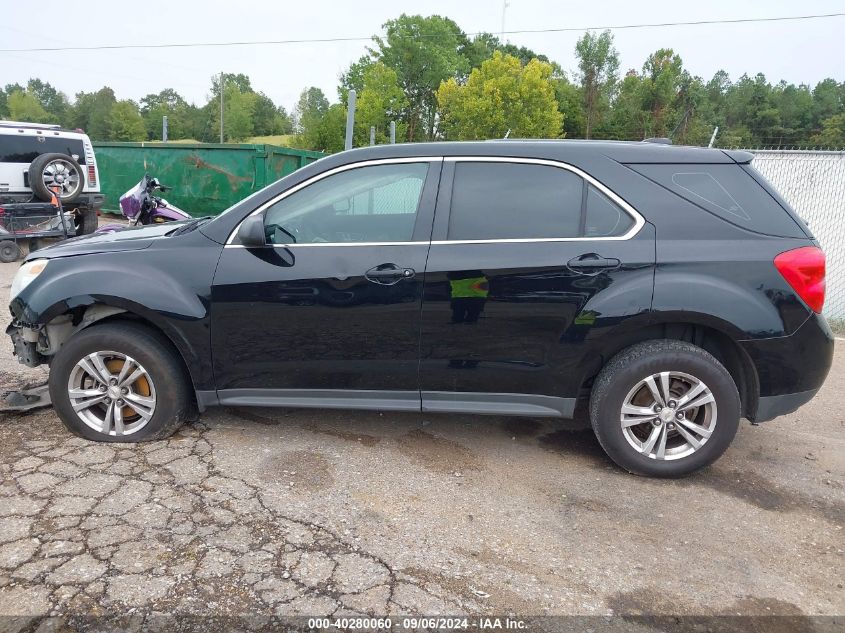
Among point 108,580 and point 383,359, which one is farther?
point 383,359

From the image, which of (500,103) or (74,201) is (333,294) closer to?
(74,201)

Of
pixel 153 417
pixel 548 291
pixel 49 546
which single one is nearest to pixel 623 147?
pixel 548 291

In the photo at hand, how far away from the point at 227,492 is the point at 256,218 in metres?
1.49

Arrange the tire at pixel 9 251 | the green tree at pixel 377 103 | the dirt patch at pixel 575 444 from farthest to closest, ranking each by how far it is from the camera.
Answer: the green tree at pixel 377 103
the tire at pixel 9 251
the dirt patch at pixel 575 444

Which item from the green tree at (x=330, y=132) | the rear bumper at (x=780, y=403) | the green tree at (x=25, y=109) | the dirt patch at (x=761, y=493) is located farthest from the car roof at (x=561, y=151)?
the green tree at (x=25, y=109)

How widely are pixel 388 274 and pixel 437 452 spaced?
3.81ft

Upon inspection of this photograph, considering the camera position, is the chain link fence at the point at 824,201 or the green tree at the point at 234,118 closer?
the chain link fence at the point at 824,201

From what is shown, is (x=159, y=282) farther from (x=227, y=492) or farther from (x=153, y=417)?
(x=227, y=492)

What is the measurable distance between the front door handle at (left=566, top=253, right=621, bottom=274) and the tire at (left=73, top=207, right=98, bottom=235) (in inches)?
406

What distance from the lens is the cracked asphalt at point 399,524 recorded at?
8.31 feet

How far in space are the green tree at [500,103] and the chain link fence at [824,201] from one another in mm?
32411

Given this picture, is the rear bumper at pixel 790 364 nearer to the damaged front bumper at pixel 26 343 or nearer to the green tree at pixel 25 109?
the damaged front bumper at pixel 26 343

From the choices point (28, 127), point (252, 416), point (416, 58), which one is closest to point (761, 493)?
point (252, 416)

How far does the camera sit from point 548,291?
134 inches
